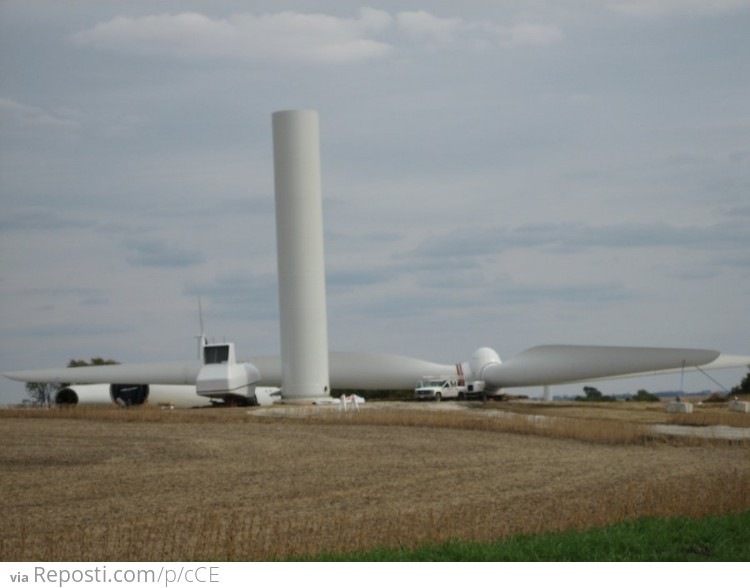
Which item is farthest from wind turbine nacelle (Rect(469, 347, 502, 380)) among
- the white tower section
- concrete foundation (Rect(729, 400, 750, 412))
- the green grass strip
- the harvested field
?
the green grass strip

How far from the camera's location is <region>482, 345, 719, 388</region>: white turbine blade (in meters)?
42.7

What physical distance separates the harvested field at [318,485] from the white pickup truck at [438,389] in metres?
16.7

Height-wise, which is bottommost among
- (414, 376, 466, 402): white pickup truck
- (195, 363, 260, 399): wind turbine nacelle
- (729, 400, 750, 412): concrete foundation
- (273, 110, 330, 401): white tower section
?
(729, 400, 750, 412): concrete foundation

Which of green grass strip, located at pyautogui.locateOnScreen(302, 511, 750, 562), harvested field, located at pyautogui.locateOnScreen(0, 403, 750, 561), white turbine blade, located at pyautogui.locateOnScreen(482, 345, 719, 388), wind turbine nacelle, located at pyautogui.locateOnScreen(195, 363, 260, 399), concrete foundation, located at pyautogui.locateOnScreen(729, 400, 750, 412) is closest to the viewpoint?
green grass strip, located at pyautogui.locateOnScreen(302, 511, 750, 562)

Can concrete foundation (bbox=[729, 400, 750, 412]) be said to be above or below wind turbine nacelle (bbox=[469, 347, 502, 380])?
below

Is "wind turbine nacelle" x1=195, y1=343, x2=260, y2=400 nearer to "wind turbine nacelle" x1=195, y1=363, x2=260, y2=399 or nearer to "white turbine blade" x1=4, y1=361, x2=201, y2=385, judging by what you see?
"wind turbine nacelle" x1=195, y1=363, x2=260, y2=399

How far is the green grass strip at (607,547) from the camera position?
10.4m

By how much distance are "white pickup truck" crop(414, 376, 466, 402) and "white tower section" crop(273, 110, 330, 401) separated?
4553 millimetres

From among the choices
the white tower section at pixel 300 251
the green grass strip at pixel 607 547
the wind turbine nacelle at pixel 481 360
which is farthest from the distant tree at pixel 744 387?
the green grass strip at pixel 607 547

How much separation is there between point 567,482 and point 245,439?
9.47 metres

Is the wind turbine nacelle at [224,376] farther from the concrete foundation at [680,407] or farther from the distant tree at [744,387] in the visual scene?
the distant tree at [744,387]

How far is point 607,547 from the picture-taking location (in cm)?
1080

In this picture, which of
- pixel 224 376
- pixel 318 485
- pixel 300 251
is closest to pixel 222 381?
pixel 224 376

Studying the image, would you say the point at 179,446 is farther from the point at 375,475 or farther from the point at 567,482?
the point at 567,482
